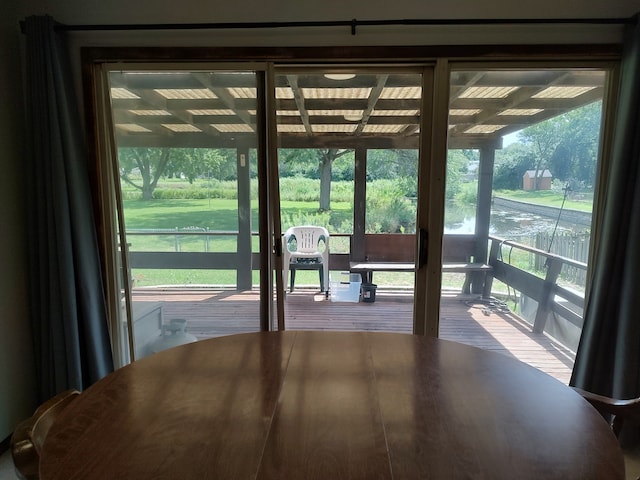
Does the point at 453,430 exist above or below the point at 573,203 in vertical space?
below

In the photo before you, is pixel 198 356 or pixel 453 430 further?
pixel 198 356

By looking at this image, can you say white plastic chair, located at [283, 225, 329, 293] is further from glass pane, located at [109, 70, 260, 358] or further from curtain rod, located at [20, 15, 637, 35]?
curtain rod, located at [20, 15, 637, 35]

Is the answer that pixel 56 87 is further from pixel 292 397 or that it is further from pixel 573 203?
pixel 573 203

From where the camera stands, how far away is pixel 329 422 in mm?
971

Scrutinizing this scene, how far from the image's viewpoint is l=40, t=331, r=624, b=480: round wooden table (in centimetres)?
82

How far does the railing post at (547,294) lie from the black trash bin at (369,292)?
5.62ft

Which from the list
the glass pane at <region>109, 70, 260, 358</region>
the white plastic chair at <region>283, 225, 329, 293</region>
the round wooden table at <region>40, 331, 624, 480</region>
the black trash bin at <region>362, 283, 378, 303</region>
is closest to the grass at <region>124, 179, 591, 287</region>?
the glass pane at <region>109, 70, 260, 358</region>

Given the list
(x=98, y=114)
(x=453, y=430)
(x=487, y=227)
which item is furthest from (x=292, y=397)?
(x=98, y=114)

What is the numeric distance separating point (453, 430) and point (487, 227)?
1.76m

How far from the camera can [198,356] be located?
1.34 meters

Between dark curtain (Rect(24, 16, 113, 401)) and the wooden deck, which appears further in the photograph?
the wooden deck

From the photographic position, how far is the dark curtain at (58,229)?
2059 millimetres

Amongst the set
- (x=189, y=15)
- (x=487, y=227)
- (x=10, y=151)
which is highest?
(x=189, y=15)

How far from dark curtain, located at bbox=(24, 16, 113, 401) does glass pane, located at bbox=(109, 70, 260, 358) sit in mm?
252
